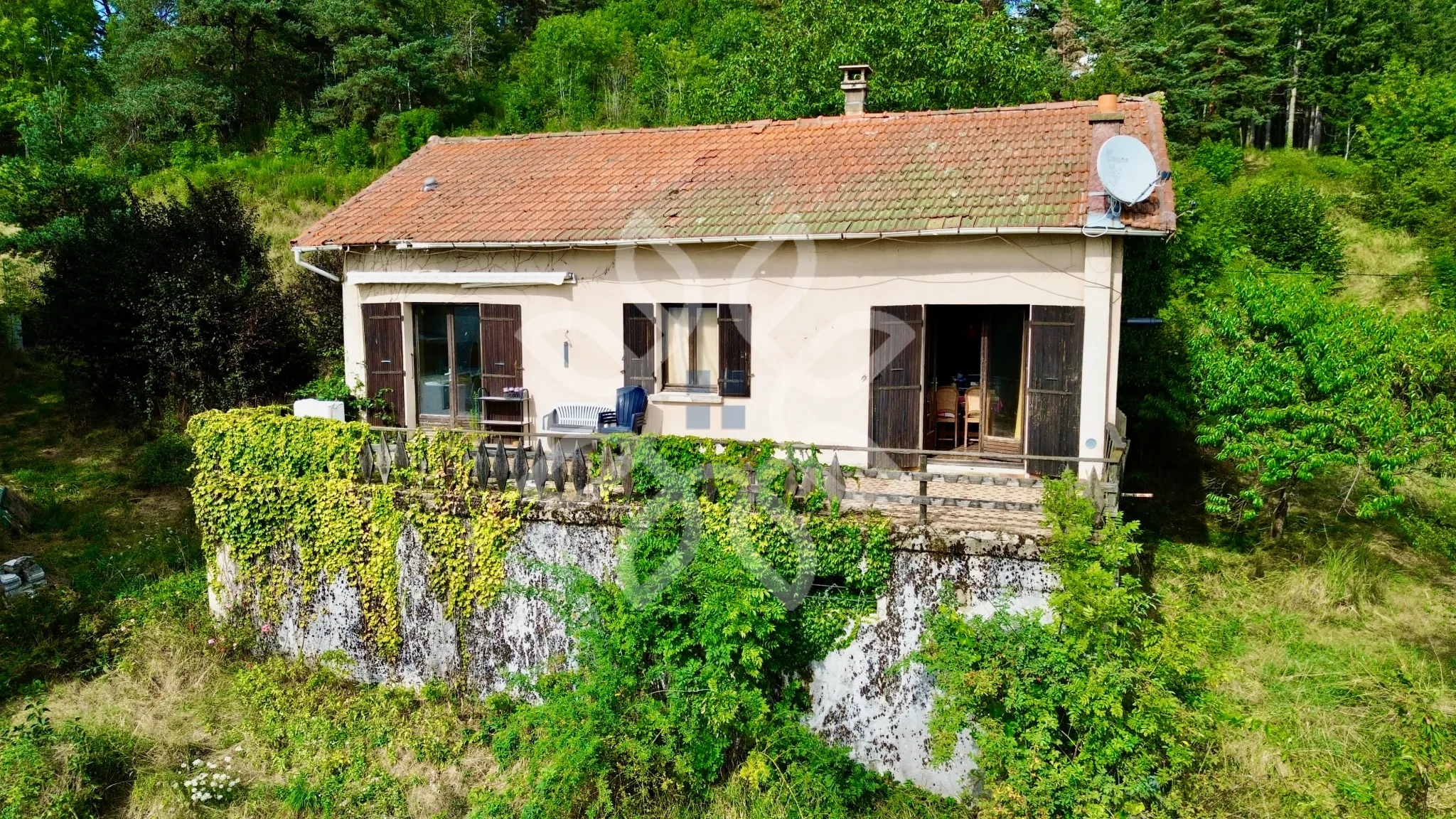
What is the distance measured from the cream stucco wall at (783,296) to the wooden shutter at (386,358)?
13 centimetres

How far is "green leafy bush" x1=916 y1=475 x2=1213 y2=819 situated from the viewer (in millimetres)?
6859

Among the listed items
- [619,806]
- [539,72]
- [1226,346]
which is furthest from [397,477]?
[539,72]

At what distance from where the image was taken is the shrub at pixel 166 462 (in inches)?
551

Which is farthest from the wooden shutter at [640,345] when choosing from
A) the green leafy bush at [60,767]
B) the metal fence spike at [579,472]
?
the green leafy bush at [60,767]

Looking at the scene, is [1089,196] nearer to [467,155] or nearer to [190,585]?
[467,155]

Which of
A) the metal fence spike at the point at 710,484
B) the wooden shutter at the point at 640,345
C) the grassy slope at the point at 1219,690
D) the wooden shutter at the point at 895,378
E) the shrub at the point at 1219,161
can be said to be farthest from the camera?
the shrub at the point at 1219,161

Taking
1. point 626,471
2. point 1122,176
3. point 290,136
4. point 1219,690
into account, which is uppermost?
point 290,136

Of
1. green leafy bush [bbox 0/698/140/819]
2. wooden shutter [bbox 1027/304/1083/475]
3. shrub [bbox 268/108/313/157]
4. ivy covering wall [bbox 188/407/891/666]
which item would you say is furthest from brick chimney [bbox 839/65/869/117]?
shrub [bbox 268/108/313/157]

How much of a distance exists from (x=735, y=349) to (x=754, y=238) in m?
1.45

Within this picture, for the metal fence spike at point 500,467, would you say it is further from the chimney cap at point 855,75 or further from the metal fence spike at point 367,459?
the chimney cap at point 855,75

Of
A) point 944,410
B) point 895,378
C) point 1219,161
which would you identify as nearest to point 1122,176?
point 895,378

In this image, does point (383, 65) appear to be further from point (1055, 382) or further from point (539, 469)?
point (1055, 382)

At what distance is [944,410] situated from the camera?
11250 mm

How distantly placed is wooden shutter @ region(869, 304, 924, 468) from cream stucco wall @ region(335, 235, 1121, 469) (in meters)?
0.13
